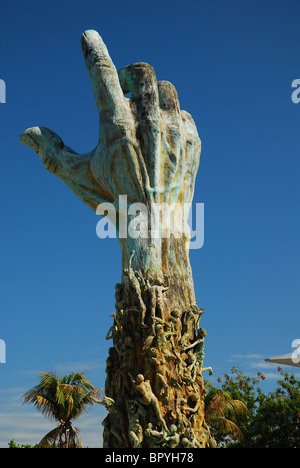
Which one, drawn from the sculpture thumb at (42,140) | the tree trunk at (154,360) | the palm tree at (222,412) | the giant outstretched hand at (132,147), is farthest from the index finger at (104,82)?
the palm tree at (222,412)

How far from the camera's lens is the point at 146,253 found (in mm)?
7609

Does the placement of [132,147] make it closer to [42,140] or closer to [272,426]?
[42,140]

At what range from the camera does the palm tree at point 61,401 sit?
1647 centimetres

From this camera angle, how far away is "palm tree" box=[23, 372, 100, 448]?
1647 cm

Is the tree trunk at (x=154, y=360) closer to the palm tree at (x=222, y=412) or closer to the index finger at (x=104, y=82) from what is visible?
the index finger at (x=104, y=82)

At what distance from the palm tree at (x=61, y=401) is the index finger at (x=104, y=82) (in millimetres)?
10462

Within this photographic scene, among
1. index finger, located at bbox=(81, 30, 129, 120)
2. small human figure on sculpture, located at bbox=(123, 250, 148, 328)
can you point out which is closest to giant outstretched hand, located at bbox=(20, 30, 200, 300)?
index finger, located at bbox=(81, 30, 129, 120)

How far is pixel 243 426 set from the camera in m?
18.2

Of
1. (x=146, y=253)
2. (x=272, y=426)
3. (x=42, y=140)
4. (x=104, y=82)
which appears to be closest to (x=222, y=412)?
(x=272, y=426)

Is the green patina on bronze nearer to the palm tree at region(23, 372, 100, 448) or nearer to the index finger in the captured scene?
the index finger

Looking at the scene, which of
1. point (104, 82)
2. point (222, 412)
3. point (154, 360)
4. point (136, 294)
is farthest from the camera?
point (222, 412)

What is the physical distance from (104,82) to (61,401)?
11.3m

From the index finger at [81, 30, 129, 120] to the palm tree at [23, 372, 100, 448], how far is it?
10462mm
